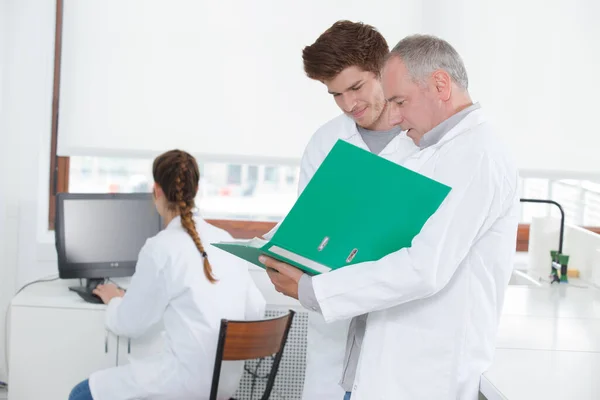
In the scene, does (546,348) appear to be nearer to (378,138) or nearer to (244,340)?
(378,138)

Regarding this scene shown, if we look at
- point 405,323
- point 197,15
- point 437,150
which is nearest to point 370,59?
point 437,150

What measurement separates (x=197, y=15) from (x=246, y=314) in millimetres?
1473

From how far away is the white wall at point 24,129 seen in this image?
3.44 metres

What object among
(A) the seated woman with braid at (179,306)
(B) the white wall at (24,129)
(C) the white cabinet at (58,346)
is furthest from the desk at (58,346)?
(B) the white wall at (24,129)

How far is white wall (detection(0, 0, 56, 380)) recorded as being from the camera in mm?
3438

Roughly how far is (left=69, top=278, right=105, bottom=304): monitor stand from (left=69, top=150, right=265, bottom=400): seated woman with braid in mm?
403

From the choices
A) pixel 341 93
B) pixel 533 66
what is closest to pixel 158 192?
pixel 341 93

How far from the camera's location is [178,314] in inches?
96.9

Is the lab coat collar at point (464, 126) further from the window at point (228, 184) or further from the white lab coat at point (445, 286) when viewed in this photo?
the window at point (228, 184)

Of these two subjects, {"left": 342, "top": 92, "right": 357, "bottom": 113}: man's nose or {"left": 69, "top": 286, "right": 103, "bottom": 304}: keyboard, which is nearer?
{"left": 342, "top": 92, "right": 357, "bottom": 113}: man's nose

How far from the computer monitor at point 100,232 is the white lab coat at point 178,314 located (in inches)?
25.8

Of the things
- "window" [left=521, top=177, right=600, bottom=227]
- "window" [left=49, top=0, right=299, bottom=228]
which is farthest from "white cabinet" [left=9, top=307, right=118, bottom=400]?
"window" [left=521, top=177, right=600, bottom=227]

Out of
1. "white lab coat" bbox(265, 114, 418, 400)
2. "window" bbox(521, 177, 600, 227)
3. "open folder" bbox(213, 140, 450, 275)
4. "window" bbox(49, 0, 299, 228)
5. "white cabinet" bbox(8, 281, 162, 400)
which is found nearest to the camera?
"open folder" bbox(213, 140, 450, 275)

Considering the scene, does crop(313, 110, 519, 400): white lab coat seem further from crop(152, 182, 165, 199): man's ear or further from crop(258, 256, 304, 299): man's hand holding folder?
crop(152, 182, 165, 199): man's ear
